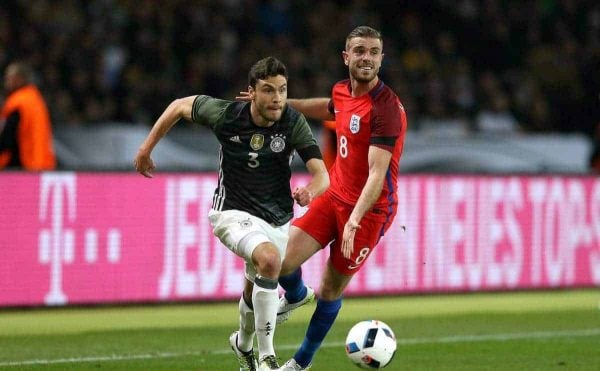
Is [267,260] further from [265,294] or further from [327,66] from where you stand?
[327,66]

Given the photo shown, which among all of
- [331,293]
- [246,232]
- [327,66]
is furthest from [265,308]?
[327,66]

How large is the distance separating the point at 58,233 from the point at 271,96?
4.72m

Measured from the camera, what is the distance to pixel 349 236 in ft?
25.1

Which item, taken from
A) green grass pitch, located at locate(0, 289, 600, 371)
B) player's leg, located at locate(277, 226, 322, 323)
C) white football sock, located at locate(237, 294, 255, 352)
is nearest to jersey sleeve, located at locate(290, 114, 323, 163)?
player's leg, located at locate(277, 226, 322, 323)

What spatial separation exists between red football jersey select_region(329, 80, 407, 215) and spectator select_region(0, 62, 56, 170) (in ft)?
18.7

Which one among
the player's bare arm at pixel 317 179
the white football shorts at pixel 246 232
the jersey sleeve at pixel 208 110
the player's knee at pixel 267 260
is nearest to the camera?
the player's knee at pixel 267 260

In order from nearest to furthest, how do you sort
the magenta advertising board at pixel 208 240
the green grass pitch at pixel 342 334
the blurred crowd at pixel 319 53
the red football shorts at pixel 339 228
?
the red football shorts at pixel 339 228, the green grass pitch at pixel 342 334, the magenta advertising board at pixel 208 240, the blurred crowd at pixel 319 53

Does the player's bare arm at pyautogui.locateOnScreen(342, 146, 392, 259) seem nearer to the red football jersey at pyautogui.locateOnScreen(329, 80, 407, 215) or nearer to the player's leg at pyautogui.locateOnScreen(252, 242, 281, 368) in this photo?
the red football jersey at pyautogui.locateOnScreen(329, 80, 407, 215)

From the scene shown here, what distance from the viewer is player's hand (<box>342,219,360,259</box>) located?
7.61 meters

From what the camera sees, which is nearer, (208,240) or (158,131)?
(158,131)

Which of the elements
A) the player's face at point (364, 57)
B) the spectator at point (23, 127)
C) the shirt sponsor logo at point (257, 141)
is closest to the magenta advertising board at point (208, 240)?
the spectator at point (23, 127)

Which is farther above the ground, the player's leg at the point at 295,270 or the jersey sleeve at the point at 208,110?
the jersey sleeve at the point at 208,110

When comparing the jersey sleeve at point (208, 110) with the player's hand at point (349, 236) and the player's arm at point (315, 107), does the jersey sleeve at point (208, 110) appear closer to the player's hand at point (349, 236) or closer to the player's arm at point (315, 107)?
the player's arm at point (315, 107)

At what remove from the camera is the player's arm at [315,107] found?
8.73 meters
